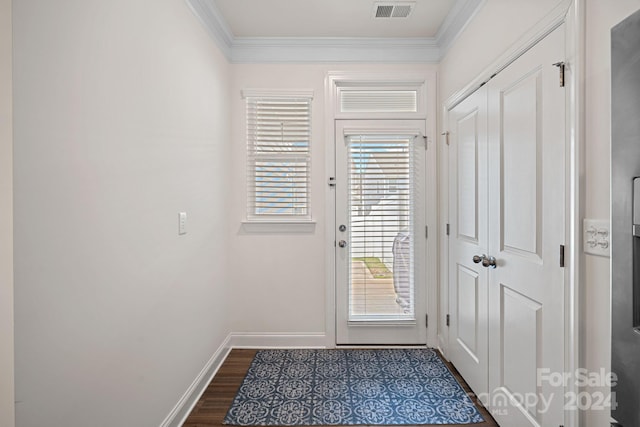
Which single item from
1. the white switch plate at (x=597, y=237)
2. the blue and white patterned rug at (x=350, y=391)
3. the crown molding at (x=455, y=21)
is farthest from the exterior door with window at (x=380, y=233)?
the white switch plate at (x=597, y=237)

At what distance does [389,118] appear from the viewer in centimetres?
289

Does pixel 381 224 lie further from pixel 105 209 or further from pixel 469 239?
pixel 105 209

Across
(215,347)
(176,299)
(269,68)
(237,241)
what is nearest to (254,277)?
(237,241)

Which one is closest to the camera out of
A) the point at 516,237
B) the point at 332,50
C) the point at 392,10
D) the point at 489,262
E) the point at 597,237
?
the point at 597,237

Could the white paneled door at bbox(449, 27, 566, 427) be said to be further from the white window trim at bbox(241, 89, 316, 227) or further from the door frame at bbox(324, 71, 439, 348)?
the white window trim at bbox(241, 89, 316, 227)

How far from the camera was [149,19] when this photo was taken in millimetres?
1622

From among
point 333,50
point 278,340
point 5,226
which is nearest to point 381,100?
point 333,50

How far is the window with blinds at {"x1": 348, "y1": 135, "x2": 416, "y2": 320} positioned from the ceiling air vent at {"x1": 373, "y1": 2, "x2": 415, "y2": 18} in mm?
917

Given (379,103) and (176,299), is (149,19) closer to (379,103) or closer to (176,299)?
(176,299)

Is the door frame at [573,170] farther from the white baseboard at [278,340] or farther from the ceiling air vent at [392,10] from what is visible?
the white baseboard at [278,340]

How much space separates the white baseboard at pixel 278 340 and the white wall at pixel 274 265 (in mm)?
35

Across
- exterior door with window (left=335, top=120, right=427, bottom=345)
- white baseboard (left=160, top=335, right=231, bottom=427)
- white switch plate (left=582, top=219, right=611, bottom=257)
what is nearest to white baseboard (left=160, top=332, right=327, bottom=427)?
white baseboard (left=160, top=335, right=231, bottom=427)

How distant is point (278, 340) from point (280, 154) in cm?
164

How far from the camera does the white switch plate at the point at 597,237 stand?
1.15 m
